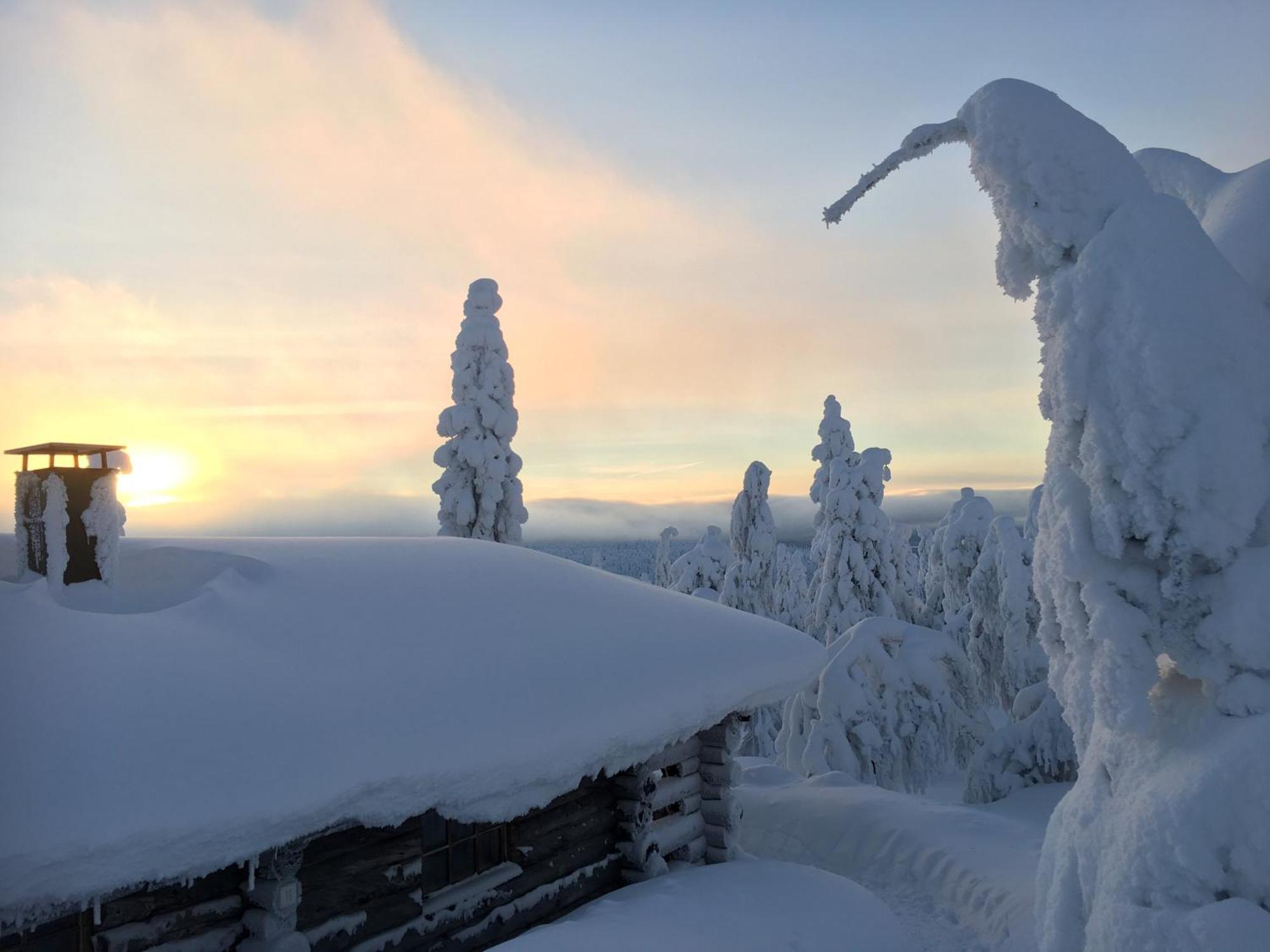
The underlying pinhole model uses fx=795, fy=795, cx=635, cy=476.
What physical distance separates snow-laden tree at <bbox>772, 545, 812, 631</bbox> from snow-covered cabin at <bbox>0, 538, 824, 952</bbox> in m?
27.0

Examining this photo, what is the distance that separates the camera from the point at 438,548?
9.77m

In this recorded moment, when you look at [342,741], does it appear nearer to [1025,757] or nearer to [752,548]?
[1025,757]

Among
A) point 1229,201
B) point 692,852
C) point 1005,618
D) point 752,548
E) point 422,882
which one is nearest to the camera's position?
point 1229,201

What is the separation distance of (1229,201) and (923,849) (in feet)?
33.1

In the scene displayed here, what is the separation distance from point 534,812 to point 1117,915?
17.1 feet

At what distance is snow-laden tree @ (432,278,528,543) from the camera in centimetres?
2100

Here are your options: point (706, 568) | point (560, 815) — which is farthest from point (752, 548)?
point (560, 815)

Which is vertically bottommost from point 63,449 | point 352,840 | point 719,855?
point 719,855

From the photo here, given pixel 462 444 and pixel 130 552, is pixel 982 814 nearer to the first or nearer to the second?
pixel 130 552

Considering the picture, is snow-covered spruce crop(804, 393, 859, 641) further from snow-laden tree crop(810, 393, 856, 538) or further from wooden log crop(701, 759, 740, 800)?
wooden log crop(701, 759, 740, 800)

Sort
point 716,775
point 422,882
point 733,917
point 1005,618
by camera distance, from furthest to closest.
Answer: point 1005,618 < point 716,775 < point 733,917 < point 422,882

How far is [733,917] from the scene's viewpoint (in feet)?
25.4

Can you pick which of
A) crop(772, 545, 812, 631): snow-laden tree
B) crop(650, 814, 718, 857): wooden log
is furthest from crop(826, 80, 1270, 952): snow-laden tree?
crop(772, 545, 812, 631): snow-laden tree

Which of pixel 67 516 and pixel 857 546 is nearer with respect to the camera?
pixel 67 516
